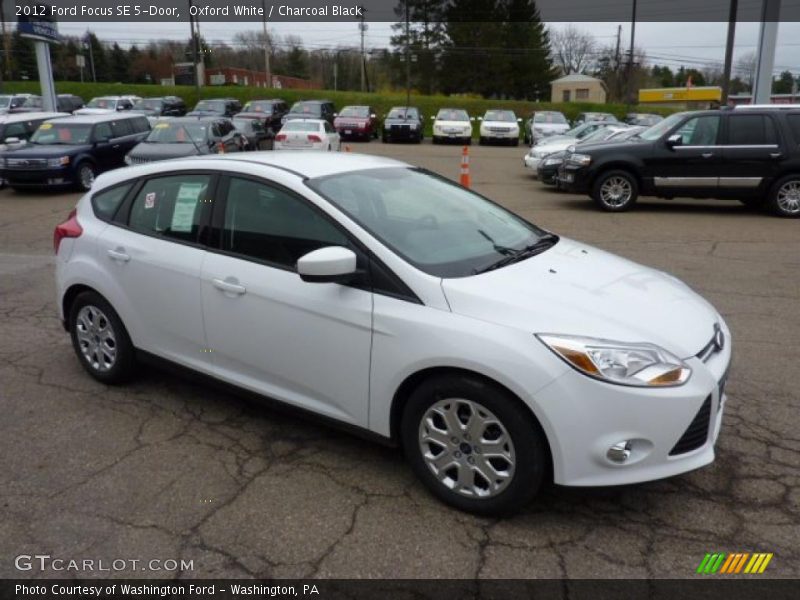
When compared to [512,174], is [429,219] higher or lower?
higher

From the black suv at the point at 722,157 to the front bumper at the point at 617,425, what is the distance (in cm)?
975

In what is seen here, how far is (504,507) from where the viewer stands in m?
3.02

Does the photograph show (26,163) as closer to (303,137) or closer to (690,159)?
(303,137)

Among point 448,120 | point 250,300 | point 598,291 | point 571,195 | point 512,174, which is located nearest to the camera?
point 598,291

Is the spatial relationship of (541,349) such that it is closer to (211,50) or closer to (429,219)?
(429,219)

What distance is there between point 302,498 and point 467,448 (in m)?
0.86

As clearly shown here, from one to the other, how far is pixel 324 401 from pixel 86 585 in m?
1.30

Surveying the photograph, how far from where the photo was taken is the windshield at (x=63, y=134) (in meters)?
15.1

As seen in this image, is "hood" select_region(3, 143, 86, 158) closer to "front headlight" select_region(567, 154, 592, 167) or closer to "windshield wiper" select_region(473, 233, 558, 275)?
"front headlight" select_region(567, 154, 592, 167)

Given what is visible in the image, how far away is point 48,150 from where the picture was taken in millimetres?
14516

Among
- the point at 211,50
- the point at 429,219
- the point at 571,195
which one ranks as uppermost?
the point at 211,50

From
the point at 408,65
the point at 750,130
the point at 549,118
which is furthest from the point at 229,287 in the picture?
the point at 408,65

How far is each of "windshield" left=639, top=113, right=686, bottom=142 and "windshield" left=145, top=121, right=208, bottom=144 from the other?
9.23 meters

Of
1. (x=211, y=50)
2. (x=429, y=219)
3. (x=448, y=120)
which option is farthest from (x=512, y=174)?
(x=211, y=50)
